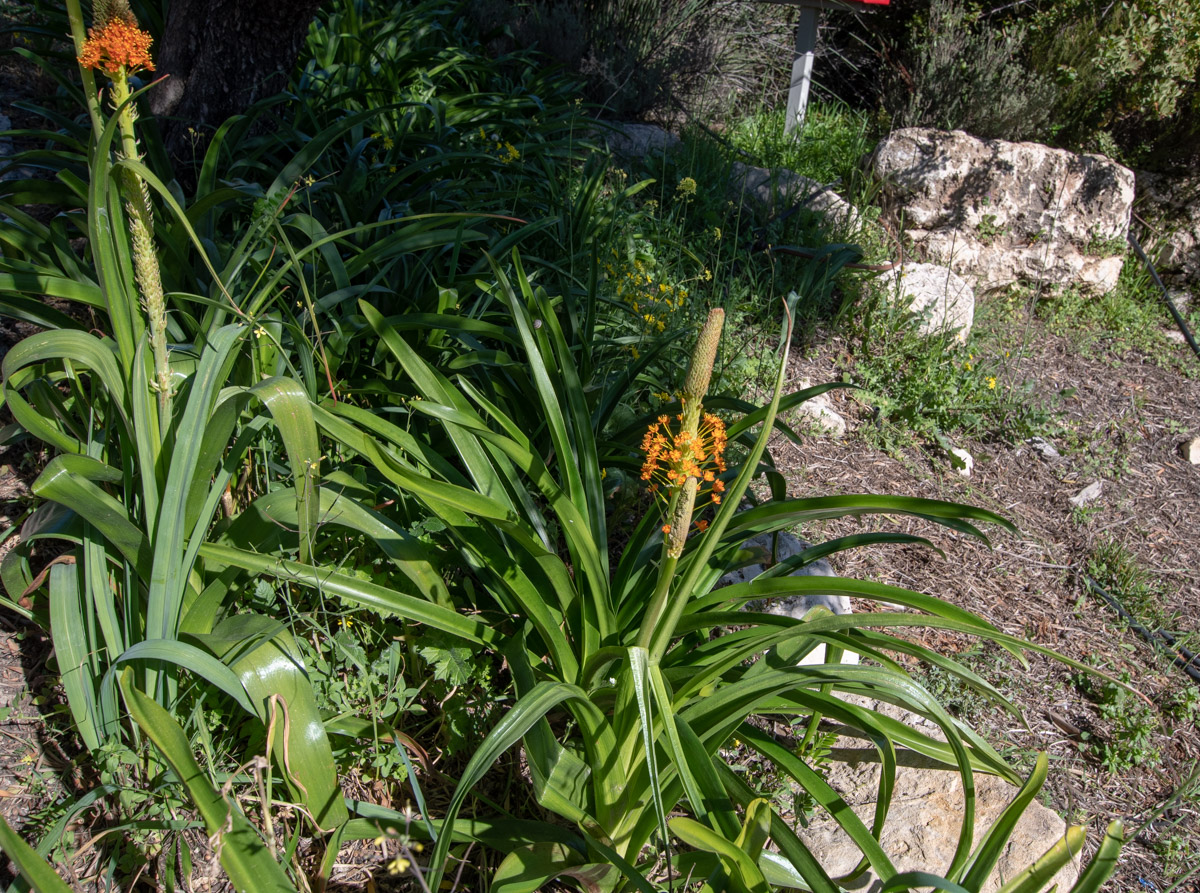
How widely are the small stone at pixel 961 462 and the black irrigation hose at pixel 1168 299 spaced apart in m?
Result: 2.13

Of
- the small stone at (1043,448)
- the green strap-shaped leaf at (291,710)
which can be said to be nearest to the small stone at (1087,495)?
the small stone at (1043,448)

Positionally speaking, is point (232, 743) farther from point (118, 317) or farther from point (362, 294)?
point (362, 294)

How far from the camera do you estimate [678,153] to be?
4.70 metres

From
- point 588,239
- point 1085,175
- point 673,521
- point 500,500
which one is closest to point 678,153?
point 588,239

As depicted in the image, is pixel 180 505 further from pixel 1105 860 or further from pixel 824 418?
pixel 824 418

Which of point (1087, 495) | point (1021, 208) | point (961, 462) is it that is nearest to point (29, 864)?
point (961, 462)

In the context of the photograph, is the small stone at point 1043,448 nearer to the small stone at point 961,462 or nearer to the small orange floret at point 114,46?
the small stone at point 961,462

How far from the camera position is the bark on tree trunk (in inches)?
128

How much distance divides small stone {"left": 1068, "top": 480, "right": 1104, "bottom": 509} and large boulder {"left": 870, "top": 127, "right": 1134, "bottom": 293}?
6.21 ft

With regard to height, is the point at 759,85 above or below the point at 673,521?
above

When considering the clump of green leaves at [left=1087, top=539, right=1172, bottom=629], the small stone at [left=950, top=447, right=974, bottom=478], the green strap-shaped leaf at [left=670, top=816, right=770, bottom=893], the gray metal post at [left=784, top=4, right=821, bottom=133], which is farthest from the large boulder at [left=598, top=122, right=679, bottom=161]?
the green strap-shaped leaf at [left=670, top=816, right=770, bottom=893]

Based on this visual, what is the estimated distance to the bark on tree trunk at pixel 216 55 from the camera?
3240 mm

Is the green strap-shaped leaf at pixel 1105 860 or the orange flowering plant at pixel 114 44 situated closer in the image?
Answer: the green strap-shaped leaf at pixel 1105 860

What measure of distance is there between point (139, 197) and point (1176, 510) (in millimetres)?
3878
